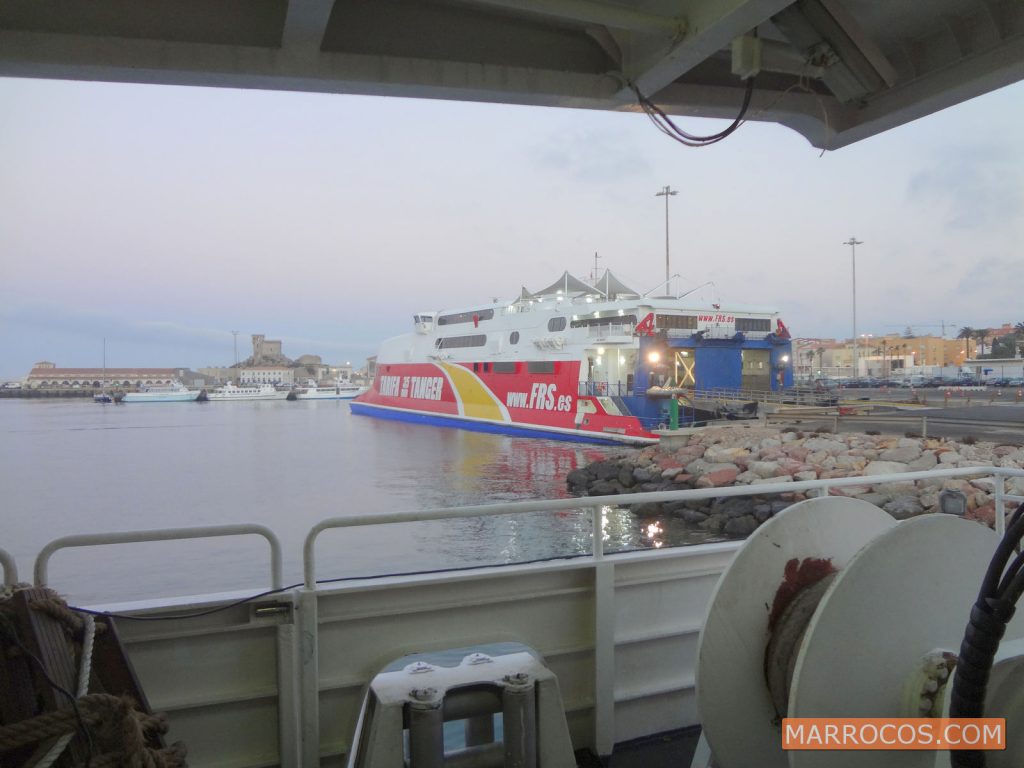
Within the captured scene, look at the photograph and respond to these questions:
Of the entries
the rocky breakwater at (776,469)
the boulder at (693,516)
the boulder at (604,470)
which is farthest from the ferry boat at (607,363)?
the boulder at (693,516)

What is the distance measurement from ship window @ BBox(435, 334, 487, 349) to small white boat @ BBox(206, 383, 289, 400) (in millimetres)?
64488

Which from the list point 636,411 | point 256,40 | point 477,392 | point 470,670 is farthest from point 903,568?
point 477,392

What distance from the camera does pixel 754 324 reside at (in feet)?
88.2

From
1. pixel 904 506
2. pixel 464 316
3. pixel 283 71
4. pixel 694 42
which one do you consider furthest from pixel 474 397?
pixel 694 42

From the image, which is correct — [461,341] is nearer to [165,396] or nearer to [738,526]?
[738,526]

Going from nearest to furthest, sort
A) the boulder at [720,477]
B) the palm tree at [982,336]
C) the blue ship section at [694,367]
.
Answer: the boulder at [720,477], the blue ship section at [694,367], the palm tree at [982,336]

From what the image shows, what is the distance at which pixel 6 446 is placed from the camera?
1341 inches

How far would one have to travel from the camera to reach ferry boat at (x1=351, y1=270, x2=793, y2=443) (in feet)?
79.1

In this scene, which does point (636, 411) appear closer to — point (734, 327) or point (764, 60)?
point (734, 327)

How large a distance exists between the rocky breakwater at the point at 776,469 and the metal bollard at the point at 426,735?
959cm

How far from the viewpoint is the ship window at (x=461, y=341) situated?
31688mm

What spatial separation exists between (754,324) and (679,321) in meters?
3.69

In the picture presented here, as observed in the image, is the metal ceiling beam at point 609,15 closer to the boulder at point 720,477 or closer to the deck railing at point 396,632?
the deck railing at point 396,632

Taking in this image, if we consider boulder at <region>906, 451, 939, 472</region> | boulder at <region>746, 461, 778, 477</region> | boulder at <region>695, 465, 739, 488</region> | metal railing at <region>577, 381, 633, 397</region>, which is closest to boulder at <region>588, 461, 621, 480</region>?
boulder at <region>695, 465, 739, 488</region>
